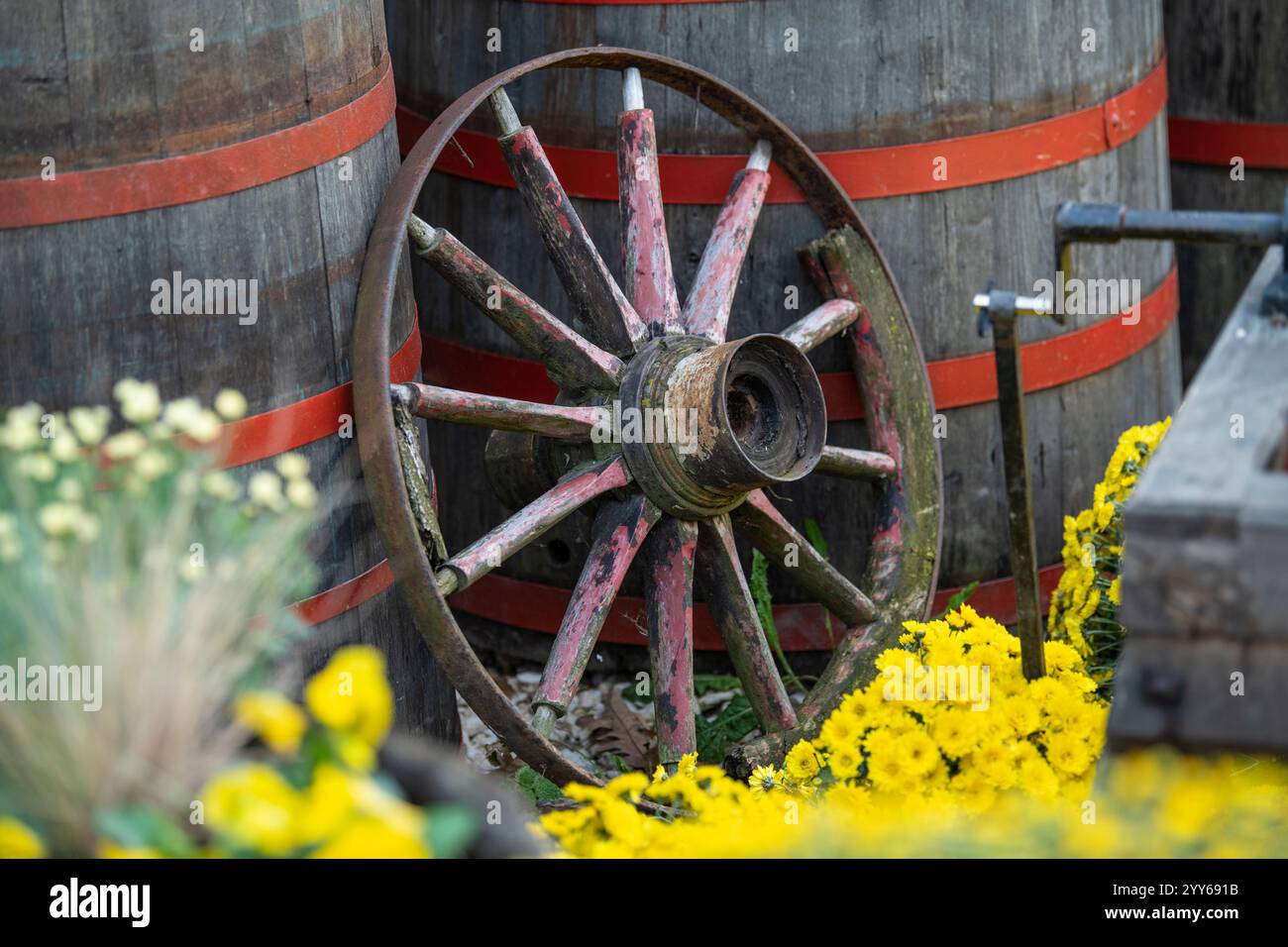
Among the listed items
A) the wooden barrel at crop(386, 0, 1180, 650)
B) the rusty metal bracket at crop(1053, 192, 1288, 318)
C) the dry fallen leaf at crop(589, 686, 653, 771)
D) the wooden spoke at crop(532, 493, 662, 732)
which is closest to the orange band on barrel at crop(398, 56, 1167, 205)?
the wooden barrel at crop(386, 0, 1180, 650)

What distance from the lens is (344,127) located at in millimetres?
2469

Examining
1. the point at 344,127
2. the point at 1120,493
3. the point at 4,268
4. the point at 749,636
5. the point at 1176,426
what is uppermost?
the point at 344,127

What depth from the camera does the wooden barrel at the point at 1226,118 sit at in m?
3.81

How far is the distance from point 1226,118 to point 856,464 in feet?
5.17

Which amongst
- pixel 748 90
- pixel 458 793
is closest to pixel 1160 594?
pixel 458 793

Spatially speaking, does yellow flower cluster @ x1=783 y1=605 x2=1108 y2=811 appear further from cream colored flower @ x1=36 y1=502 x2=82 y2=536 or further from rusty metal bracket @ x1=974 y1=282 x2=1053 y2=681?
cream colored flower @ x1=36 y1=502 x2=82 y2=536

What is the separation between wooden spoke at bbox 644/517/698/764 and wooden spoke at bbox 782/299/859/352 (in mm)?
432

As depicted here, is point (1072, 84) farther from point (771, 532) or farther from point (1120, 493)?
point (771, 532)

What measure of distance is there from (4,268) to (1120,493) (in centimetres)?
180

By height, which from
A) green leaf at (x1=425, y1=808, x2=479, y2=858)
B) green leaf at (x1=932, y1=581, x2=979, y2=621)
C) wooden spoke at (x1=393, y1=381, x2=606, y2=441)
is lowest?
green leaf at (x1=932, y1=581, x2=979, y2=621)

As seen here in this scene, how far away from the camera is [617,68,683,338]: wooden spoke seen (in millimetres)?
2836

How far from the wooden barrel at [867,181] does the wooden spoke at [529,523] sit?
47 centimetres

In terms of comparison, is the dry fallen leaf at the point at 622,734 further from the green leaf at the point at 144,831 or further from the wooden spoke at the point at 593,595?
→ the green leaf at the point at 144,831

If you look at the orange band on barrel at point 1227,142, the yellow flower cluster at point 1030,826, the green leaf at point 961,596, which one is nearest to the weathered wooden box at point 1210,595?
the yellow flower cluster at point 1030,826
